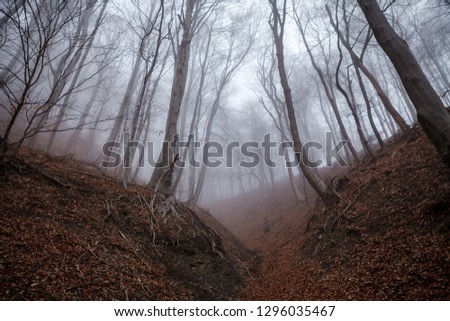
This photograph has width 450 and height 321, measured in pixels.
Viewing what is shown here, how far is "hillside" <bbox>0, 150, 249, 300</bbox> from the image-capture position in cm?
283

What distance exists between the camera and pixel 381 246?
4.02 meters

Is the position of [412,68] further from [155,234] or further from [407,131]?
[407,131]

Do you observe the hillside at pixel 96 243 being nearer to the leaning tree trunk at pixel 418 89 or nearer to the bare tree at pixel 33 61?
the bare tree at pixel 33 61

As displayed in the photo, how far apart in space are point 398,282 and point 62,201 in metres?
5.45

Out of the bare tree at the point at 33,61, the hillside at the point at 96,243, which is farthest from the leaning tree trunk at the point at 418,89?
the bare tree at the point at 33,61

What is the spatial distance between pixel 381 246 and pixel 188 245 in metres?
3.60

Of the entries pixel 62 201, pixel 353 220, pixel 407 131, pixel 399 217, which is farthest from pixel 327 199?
pixel 62 201

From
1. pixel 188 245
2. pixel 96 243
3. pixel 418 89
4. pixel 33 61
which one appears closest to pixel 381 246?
pixel 418 89

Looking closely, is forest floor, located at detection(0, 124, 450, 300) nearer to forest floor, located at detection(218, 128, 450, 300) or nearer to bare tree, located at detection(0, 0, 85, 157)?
forest floor, located at detection(218, 128, 450, 300)

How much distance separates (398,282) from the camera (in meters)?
3.09

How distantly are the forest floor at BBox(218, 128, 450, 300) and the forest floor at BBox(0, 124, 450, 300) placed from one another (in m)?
0.02

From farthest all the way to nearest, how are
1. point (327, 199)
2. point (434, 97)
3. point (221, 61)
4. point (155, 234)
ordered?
point (221, 61) < point (327, 199) < point (155, 234) < point (434, 97)

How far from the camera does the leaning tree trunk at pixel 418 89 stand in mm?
3334

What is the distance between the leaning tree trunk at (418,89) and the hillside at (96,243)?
4.09 m
